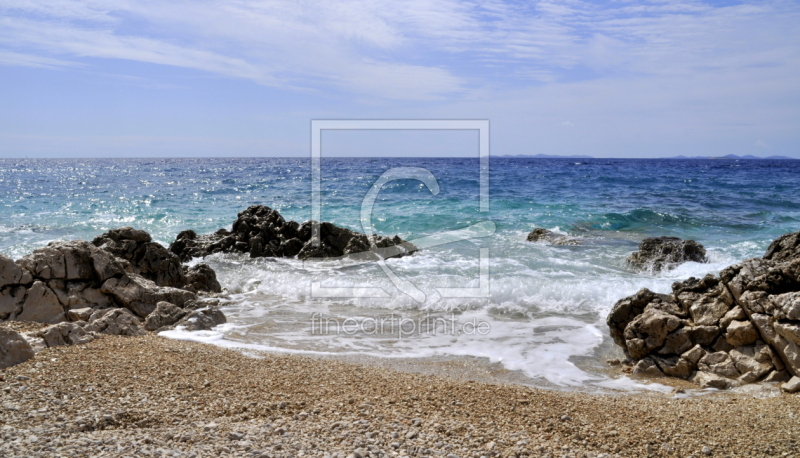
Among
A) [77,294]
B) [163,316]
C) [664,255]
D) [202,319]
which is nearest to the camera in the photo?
[77,294]

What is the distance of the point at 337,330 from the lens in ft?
27.2

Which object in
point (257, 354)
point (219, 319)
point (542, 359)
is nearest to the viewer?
point (257, 354)

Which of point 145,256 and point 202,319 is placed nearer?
point 202,319

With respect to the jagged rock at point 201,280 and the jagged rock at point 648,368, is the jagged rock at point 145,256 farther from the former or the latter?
the jagged rock at point 648,368

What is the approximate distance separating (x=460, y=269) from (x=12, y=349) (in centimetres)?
899

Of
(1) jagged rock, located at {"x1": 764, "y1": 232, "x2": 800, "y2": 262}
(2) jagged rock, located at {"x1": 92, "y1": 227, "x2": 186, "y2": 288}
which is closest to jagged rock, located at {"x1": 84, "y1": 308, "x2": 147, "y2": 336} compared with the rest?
(2) jagged rock, located at {"x1": 92, "y1": 227, "x2": 186, "y2": 288}

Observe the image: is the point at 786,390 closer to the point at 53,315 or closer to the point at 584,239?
the point at 53,315

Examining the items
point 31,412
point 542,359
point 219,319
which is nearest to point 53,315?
point 219,319

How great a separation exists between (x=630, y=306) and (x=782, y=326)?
5.67 ft

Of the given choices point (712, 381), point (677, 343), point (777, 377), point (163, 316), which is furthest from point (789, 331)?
point (163, 316)

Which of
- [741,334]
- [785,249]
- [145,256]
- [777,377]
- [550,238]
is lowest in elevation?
[777,377]

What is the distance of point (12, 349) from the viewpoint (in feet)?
16.5

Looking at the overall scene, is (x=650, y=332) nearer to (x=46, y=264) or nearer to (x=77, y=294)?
(x=77, y=294)

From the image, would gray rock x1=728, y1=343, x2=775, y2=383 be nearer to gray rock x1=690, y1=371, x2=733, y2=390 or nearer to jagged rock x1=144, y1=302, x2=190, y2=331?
gray rock x1=690, y1=371, x2=733, y2=390
